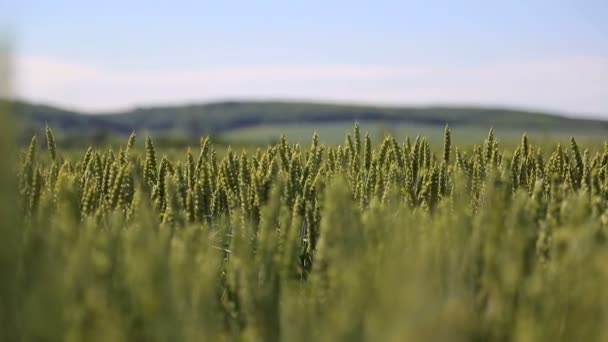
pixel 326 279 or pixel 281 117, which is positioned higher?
pixel 326 279

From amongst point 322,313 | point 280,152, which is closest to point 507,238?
point 322,313

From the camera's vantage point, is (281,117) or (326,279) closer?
(326,279)

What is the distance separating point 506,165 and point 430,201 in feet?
0.95

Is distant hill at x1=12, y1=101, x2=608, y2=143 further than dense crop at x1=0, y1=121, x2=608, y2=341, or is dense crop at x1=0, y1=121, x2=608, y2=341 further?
distant hill at x1=12, y1=101, x2=608, y2=143

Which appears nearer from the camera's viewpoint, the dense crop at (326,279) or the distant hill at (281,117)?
the dense crop at (326,279)

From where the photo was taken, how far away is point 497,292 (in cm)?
131

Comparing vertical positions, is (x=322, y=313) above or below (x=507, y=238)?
below

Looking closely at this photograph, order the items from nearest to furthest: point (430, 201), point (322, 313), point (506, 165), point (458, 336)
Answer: point (458, 336), point (322, 313), point (506, 165), point (430, 201)

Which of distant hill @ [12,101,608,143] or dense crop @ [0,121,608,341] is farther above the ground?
dense crop @ [0,121,608,341]

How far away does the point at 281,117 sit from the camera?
371 ft

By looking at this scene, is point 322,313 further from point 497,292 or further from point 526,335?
point 526,335

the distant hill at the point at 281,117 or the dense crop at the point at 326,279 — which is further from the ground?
the dense crop at the point at 326,279

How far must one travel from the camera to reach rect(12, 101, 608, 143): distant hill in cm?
10181

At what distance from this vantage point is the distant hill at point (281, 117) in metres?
102
